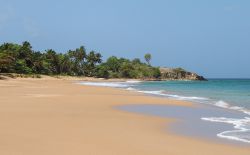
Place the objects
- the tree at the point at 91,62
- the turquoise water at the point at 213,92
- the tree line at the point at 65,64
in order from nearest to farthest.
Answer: the turquoise water at the point at 213,92 < the tree line at the point at 65,64 < the tree at the point at 91,62

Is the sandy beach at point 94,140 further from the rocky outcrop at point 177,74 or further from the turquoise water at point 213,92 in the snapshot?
the rocky outcrop at point 177,74

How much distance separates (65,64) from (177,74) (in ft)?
268

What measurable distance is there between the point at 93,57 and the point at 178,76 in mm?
68574

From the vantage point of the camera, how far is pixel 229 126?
11094 millimetres

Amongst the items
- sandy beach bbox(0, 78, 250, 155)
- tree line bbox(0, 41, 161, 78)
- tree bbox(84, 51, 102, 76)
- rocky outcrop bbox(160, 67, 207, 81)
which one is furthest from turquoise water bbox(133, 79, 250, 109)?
rocky outcrop bbox(160, 67, 207, 81)

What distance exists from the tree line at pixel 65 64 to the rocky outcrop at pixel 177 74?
9.01m

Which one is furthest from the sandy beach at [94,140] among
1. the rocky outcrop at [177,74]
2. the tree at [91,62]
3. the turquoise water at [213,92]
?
the rocky outcrop at [177,74]

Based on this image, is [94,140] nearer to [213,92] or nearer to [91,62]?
[213,92]

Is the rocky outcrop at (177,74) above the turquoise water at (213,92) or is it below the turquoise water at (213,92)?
above

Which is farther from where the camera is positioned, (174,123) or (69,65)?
(69,65)

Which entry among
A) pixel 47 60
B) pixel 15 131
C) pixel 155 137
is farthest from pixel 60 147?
pixel 47 60

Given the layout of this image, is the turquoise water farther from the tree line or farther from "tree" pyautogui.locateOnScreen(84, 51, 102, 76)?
"tree" pyautogui.locateOnScreen(84, 51, 102, 76)

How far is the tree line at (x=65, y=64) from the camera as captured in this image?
75.6 metres

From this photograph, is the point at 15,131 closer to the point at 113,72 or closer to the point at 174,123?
the point at 174,123
